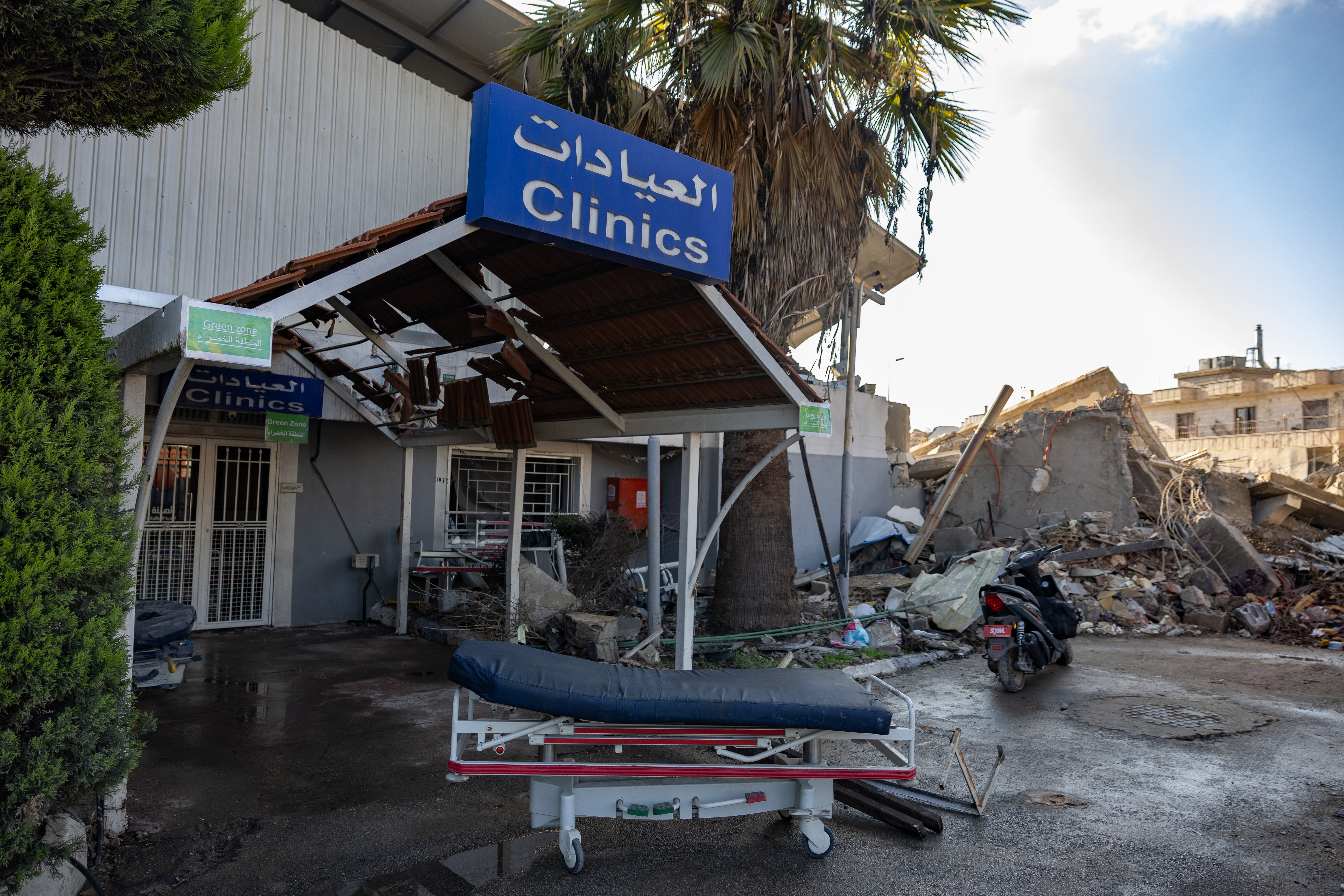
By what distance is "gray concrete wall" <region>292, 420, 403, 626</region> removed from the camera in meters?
10.3

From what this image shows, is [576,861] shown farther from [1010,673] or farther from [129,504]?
[1010,673]

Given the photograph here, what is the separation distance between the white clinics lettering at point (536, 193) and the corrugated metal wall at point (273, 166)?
6.18 metres

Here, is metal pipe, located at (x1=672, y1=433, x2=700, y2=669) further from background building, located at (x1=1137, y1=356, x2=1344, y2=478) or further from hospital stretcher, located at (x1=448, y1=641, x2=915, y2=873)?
background building, located at (x1=1137, y1=356, x2=1344, y2=478)

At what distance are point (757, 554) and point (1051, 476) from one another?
353 inches

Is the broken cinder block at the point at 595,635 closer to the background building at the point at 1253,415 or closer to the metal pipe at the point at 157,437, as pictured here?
the metal pipe at the point at 157,437

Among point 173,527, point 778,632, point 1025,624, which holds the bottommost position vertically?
point 778,632

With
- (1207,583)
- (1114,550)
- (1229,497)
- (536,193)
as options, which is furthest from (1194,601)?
(536,193)

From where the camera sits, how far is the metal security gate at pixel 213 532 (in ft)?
30.6

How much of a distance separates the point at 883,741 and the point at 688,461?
266cm

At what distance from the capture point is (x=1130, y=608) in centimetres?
1207

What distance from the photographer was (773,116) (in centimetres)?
793

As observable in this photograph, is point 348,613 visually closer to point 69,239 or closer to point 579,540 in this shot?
point 579,540

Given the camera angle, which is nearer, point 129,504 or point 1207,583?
point 129,504

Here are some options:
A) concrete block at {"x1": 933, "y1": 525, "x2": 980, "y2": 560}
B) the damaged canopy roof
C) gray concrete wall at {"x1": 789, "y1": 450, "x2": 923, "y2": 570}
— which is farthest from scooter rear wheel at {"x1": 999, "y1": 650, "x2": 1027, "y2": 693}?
concrete block at {"x1": 933, "y1": 525, "x2": 980, "y2": 560}
